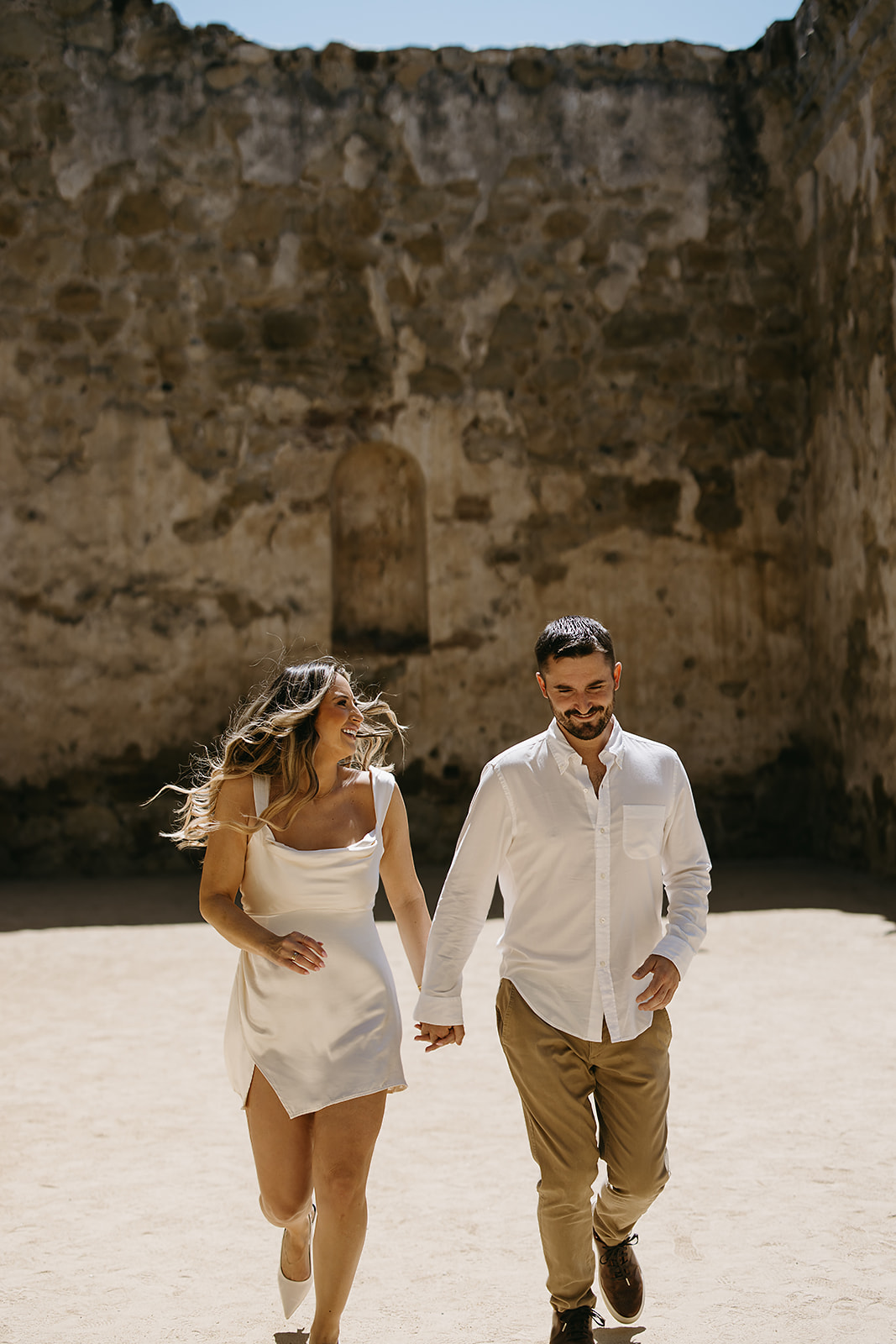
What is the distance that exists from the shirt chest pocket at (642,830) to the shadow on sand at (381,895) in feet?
12.4

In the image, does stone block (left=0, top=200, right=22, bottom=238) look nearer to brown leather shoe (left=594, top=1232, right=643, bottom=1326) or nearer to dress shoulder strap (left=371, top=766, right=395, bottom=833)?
dress shoulder strap (left=371, top=766, right=395, bottom=833)

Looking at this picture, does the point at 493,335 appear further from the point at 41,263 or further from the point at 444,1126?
the point at 444,1126

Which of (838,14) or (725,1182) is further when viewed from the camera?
(838,14)

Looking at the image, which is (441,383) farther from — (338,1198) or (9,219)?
(338,1198)

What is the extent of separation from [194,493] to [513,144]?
3.06 m

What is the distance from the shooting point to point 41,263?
7.65m

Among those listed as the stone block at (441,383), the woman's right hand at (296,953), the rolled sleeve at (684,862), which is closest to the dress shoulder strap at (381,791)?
the woman's right hand at (296,953)

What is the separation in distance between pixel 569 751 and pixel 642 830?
203 mm

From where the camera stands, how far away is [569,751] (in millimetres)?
2322

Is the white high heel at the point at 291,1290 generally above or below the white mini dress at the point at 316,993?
below

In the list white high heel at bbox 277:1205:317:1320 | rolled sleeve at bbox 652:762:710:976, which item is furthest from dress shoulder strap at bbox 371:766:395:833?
white high heel at bbox 277:1205:317:1320

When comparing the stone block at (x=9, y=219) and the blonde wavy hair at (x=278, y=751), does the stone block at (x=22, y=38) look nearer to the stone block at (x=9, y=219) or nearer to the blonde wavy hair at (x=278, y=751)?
the stone block at (x=9, y=219)

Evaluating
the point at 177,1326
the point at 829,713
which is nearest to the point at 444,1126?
the point at 177,1326

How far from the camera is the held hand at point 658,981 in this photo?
2160 millimetres
